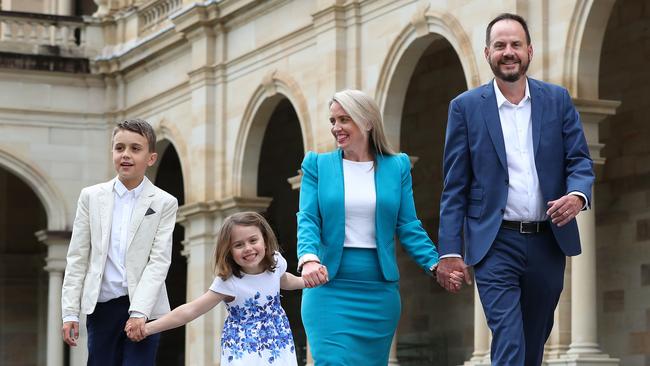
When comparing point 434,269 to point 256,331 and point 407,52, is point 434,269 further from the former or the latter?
point 407,52

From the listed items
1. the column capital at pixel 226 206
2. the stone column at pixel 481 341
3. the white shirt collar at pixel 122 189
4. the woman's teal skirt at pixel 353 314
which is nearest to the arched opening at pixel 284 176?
the column capital at pixel 226 206

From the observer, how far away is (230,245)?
22.4ft

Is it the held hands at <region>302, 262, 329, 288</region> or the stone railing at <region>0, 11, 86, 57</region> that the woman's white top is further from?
the stone railing at <region>0, 11, 86, 57</region>

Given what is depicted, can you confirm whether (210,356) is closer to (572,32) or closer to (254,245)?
(572,32)

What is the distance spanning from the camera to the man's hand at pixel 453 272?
6.31m

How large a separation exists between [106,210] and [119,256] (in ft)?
0.75

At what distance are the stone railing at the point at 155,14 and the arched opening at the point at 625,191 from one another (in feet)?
27.7

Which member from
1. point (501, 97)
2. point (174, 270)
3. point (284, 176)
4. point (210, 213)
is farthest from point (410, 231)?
point (174, 270)

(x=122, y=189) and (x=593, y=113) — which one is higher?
(x=593, y=113)

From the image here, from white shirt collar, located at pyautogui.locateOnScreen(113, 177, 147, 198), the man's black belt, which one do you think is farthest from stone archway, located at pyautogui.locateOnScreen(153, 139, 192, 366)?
the man's black belt

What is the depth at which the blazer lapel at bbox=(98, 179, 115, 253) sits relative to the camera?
23.9 feet

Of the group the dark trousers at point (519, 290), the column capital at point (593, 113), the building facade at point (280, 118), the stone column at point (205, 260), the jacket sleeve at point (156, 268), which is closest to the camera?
the dark trousers at point (519, 290)

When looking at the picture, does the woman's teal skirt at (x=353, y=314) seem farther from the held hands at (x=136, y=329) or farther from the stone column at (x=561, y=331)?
the stone column at (x=561, y=331)

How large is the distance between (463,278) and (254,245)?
1023 mm
